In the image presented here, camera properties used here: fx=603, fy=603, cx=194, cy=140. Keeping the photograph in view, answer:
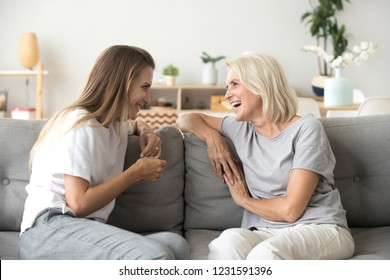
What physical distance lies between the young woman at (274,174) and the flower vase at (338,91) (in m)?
1.75

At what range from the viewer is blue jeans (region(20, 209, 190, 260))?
1.49m

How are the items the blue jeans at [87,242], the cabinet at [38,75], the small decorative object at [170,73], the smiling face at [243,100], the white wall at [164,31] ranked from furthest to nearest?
the white wall at [164,31] → the small decorative object at [170,73] → the cabinet at [38,75] → the smiling face at [243,100] → the blue jeans at [87,242]

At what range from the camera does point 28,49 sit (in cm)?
534

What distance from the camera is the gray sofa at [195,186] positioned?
1908mm

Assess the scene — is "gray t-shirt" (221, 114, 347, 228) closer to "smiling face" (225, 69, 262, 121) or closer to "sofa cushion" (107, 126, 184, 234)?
"smiling face" (225, 69, 262, 121)

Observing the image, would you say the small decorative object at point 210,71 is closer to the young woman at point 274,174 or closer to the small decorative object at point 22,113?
the small decorative object at point 22,113

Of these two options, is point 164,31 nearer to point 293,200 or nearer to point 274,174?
point 274,174

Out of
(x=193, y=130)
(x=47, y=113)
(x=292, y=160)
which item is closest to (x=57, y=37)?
(x=47, y=113)

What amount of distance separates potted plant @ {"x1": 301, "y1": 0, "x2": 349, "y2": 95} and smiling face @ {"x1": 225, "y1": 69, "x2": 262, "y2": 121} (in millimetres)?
3615

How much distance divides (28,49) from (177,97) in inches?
55.4

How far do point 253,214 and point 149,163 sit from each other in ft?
1.15

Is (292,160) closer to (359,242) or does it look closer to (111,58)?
(359,242)

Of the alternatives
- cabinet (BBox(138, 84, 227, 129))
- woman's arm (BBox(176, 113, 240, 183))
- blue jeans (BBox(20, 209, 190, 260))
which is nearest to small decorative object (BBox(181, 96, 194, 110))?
cabinet (BBox(138, 84, 227, 129))

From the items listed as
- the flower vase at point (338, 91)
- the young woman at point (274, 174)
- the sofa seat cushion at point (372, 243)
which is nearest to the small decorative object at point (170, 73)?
the flower vase at point (338, 91)
